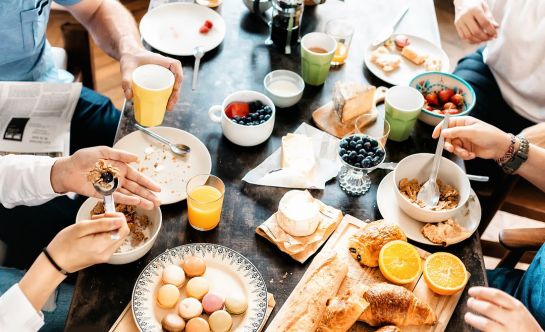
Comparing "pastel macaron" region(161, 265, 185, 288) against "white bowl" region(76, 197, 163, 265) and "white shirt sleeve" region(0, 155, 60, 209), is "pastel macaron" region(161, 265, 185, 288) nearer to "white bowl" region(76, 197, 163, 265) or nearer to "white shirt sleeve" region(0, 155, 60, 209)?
"white bowl" region(76, 197, 163, 265)

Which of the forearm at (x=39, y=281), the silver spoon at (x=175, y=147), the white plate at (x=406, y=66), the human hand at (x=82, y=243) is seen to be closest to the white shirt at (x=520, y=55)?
the white plate at (x=406, y=66)

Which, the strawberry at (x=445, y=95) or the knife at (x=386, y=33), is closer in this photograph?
the strawberry at (x=445, y=95)

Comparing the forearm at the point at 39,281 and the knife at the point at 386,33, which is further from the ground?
the forearm at the point at 39,281

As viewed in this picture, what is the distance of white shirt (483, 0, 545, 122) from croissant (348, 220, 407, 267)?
1.07 meters

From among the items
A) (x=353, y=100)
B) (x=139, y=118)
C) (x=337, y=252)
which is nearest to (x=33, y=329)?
(x=139, y=118)

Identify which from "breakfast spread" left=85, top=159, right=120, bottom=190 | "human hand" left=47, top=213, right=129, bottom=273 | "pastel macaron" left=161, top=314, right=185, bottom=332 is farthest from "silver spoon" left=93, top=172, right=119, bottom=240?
"pastel macaron" left=161, top=314, right=185, bottom=332

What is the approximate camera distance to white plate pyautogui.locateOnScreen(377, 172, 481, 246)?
1.56m

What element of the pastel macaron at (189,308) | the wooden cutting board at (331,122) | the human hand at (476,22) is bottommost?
the wooden cutting board at (331,122)

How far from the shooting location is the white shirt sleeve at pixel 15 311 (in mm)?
1169

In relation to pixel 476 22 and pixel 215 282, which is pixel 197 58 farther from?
pixel 476 22

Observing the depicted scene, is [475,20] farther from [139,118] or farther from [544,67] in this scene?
[139,118]

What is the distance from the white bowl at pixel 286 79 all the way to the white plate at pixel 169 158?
1.16 ft

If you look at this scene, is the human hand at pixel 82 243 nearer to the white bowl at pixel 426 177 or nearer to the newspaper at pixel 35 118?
the newspaper at pixel 35 118

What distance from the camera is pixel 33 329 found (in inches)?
47.5
